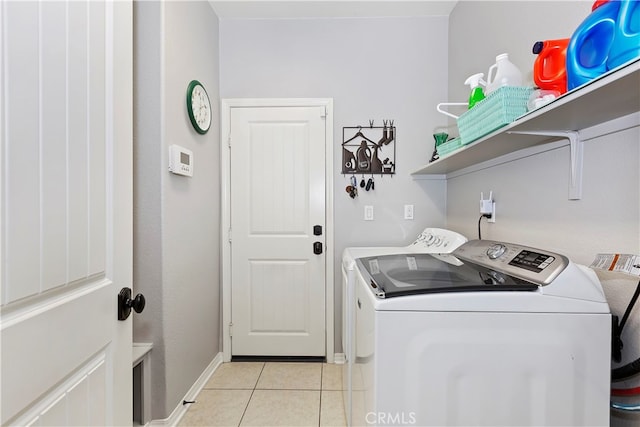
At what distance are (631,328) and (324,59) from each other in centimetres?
237

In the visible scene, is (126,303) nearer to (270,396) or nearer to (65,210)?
(65,210)

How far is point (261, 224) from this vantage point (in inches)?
95.3

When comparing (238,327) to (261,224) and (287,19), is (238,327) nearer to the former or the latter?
(261,224)

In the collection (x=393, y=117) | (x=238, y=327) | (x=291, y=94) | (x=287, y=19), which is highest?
(x=287, y=19)

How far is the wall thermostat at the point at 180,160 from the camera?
5.38ft

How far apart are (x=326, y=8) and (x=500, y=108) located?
72.4 inches

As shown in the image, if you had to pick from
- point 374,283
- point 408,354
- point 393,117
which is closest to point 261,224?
point 393,117

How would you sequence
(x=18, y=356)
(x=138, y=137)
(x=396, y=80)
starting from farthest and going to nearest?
(x=396, y=80) < (x=138, y=137) < (x=18, y=356)

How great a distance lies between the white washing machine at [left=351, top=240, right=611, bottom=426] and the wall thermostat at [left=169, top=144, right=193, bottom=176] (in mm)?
1345

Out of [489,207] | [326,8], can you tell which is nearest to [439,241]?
[489,207]

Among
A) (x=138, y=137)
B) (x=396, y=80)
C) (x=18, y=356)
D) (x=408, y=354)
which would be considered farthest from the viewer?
(x=396, y=80)

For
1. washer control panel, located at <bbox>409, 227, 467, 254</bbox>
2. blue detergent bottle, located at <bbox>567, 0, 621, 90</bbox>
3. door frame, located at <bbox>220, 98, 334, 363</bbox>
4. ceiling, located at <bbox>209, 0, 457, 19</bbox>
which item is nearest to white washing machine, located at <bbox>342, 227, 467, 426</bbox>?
washer control panel, located at <bbox>409, 227, 467, 254</bbox>

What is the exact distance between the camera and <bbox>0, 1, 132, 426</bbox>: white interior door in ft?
1.79

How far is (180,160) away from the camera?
5.61 feet
